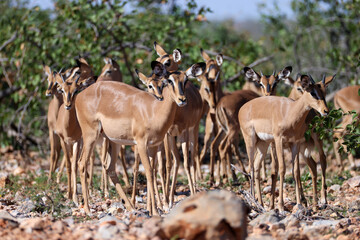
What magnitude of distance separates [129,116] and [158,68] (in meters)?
0.73

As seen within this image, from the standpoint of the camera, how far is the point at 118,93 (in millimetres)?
7816

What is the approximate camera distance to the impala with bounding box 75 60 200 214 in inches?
288

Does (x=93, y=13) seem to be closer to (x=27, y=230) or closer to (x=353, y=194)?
(x=353, y=194)

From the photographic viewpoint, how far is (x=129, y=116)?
24.7 feet

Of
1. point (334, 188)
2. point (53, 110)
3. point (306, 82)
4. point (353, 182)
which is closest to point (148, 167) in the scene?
point (306, 82)

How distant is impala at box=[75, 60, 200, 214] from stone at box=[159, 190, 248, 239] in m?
2.33

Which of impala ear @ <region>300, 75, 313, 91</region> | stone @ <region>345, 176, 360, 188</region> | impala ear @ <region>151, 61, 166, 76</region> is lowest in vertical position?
stone @ <region>345, 176, 360, 188</region>

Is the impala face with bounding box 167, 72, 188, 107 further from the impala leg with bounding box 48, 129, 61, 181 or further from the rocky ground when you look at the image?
the impala leg with bounding box 48, 129, 61, 181

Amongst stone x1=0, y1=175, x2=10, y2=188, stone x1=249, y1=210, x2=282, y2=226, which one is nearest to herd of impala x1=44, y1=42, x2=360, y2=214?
stone x1=0, y1=175, x2=10, y2=188

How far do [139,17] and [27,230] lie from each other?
1045 cm

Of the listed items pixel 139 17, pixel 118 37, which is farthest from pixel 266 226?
pixel 139 17

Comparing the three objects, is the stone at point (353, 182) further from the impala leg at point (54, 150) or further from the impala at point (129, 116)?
the impala leg at point (54, 150)

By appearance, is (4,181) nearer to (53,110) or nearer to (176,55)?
(53,110)

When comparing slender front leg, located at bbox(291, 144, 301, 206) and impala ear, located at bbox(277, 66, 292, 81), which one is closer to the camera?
slender front leg, located at bbox(291, 144, 301, 206)
